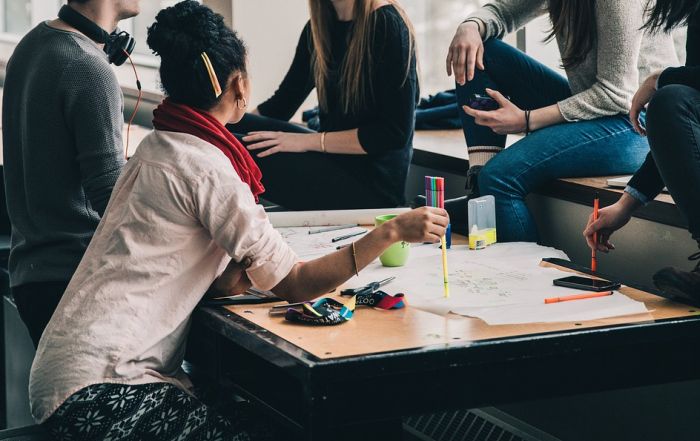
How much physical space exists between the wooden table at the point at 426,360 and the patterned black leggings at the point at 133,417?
0.11 metres

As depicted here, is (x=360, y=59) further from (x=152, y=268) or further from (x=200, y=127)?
(x=152, y=268)

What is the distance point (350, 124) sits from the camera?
2.56m

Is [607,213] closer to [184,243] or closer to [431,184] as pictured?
[431,184]

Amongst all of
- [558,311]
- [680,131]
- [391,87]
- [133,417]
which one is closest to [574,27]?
[391,87]

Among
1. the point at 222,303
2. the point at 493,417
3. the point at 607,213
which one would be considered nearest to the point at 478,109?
the point at 607,213

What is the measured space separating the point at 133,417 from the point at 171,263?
236 mm

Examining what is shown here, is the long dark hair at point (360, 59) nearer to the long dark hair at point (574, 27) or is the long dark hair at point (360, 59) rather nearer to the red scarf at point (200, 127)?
the long dark hair at point (574, 27)

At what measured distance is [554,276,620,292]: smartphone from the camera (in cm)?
154

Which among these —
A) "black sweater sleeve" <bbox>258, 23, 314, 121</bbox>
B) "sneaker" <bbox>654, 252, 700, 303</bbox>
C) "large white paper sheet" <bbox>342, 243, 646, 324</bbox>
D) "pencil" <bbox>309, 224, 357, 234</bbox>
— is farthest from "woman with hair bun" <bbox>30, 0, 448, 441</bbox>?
"black sweater sleeve" <bbox>258, 23, 314, 121</bbox>

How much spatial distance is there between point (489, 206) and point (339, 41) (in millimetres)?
848

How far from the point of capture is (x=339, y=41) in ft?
8.65

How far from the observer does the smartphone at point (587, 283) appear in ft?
5.07

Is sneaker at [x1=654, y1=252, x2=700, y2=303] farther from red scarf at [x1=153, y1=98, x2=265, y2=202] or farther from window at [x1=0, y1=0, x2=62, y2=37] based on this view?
window at [x1=0, y1=0, x2=62, y2=37]

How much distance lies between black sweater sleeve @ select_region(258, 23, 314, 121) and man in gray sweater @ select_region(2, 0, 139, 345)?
3.31 ft
